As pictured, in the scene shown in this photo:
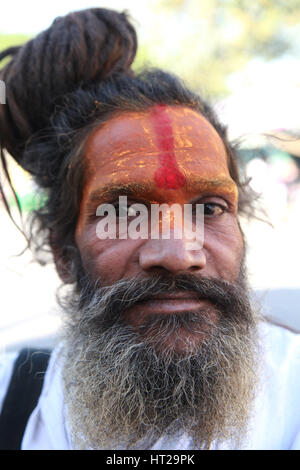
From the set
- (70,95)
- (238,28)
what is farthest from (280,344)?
(238,28)

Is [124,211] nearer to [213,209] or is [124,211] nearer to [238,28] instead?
[213,209]

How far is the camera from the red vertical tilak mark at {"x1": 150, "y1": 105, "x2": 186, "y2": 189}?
1.48m

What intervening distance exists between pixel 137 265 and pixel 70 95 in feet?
3.06

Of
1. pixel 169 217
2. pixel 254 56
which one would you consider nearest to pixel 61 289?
pixel 169 217

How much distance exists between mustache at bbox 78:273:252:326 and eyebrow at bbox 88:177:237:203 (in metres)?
0.34

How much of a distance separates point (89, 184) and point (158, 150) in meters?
0.33

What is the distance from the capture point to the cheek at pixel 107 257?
146 cm

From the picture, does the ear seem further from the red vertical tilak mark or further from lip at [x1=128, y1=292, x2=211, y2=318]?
the red vertical tilak mark

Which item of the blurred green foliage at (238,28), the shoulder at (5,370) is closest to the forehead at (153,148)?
the shoulder at (5,370)

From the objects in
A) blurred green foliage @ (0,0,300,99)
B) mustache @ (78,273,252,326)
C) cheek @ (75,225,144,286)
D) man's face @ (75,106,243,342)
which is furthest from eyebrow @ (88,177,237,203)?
blurred green foliage @ (0,0,300,99)

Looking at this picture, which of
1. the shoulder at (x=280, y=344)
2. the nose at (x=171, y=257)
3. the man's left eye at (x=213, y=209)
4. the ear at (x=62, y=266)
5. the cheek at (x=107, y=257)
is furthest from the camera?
the ear at (x=62, y=266)

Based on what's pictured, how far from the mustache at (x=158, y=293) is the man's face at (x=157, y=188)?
3 cm

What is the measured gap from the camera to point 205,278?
1.40 metres

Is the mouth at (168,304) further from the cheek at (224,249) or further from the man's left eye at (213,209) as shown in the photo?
the man's left eye at (213,209)
